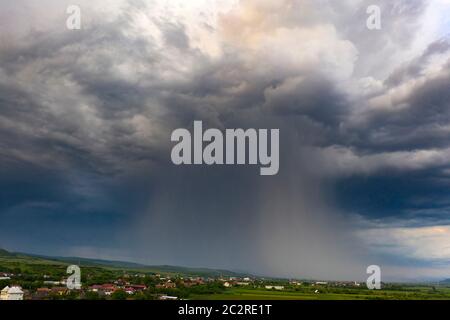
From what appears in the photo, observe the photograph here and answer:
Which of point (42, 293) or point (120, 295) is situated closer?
point (120, 295)

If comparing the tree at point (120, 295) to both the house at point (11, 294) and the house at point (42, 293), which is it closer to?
the house at point (42, 293)

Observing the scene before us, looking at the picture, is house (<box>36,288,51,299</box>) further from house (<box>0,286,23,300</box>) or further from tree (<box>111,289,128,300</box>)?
tree (<box>111,289,128,300</box>)

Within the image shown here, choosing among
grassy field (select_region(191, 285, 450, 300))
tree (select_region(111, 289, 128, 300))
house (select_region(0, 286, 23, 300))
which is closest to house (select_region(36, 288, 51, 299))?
house (select_region(0, 286, 23, 300))

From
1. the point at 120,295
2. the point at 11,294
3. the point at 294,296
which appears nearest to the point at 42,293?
the point at 11,294

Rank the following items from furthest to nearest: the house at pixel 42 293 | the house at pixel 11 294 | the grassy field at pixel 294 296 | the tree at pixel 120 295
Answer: the house at pixel 42 293 → the house at pixel 11 294 → the tree at pixel 120 295 → the grassy field at pixel 294 296

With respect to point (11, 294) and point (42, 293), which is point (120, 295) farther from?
point (42, 293)

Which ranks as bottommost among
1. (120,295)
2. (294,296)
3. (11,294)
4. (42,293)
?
(294,296)

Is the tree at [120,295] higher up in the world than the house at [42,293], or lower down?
higher up

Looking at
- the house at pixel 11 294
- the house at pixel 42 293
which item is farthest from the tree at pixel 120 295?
the house at pixel 11 294

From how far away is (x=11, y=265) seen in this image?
12681 cm
